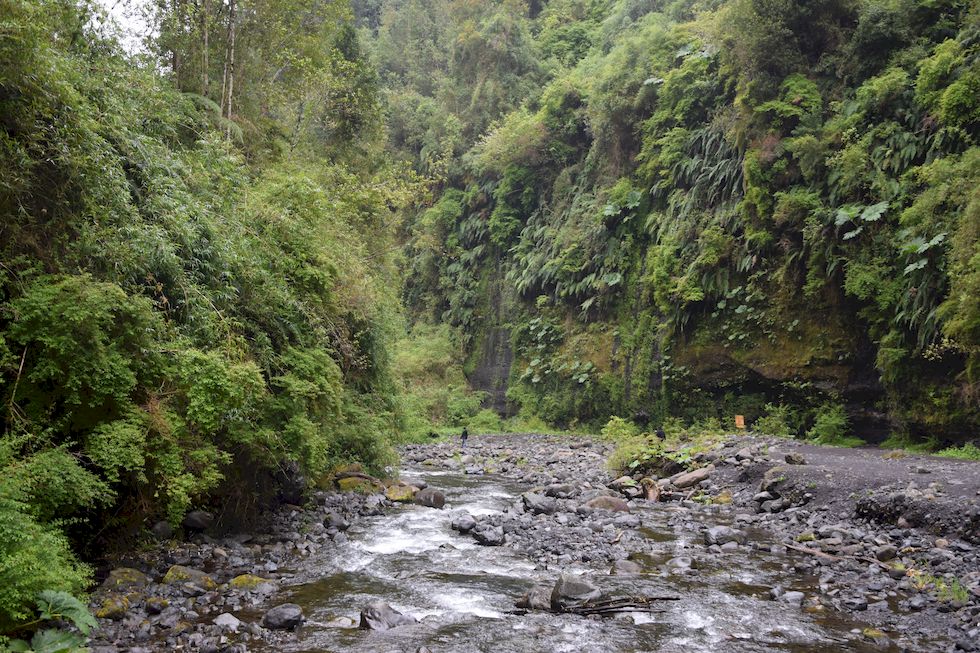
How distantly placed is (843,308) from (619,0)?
29.1 metres

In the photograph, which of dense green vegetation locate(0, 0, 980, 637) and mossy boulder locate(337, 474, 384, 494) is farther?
mossy boulder locate(337, 474, 384, 494)

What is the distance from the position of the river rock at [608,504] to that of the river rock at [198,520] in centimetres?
608

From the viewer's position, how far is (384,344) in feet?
43.7

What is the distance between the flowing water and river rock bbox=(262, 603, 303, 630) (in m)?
0.11

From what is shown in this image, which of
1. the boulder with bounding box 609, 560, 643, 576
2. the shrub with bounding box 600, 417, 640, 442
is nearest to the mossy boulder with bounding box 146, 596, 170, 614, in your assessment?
the boulder with bounding box 609, 560, 643, 576

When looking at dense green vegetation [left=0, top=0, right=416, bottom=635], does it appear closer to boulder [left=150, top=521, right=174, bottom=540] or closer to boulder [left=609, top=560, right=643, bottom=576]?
boulder [left=150, top=521, right=174, bottom=540]

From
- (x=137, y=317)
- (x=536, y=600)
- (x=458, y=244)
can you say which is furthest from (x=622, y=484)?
(x=458, y=244)

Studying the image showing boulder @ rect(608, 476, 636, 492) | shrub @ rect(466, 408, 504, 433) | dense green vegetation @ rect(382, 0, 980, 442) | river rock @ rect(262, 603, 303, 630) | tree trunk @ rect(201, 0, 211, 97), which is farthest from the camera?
shrub @ rect(466, 408, 504, 433)

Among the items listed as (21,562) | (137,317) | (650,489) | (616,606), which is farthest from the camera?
(650,489)

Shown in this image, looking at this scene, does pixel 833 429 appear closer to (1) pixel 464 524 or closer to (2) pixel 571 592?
(1) pixel 464 524

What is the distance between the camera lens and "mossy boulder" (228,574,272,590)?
22.4ft

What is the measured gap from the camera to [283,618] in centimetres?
595

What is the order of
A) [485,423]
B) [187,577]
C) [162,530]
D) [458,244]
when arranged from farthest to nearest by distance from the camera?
[458,244] → [485,423] → [162,530] → [187,577]

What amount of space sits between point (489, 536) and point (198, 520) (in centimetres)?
378
